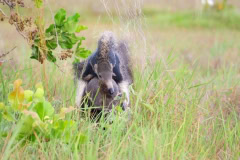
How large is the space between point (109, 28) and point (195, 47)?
6.54 m

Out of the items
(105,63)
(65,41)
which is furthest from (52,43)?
(105,63)

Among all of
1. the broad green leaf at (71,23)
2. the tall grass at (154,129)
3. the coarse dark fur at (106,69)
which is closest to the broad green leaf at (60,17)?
the broad green leaf at (71,23)

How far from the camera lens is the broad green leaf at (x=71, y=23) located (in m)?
3.96

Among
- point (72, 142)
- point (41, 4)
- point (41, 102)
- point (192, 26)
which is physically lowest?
point (192, 26)

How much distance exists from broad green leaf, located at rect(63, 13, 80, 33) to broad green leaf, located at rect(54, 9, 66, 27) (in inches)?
1.8

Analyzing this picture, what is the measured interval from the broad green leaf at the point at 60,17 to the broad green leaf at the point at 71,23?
46 millimetres

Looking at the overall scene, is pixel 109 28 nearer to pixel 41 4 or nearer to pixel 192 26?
pixel 41 4

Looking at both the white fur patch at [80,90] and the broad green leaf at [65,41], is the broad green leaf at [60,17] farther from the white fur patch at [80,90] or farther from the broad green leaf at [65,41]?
the white fur patch at [80,90]

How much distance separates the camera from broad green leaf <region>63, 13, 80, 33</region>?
396 centimetres

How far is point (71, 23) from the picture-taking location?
3967mm

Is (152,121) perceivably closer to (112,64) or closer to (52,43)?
(112,64)

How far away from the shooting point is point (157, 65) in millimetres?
4758

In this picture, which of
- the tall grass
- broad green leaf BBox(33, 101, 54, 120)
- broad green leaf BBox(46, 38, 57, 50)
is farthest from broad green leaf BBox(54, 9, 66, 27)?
broad green leaf BBox(33, 101, 54, 120)

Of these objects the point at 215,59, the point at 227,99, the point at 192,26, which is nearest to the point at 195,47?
the point at 215,59
